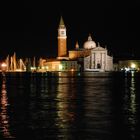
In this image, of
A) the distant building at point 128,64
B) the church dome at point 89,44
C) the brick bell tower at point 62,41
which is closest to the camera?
the distant building at point 128,64

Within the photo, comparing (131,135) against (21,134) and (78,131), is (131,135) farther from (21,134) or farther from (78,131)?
(21,134)

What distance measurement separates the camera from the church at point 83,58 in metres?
182

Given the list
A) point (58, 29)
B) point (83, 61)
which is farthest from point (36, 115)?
point (58, 29)

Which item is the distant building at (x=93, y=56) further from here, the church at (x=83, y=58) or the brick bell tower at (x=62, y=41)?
the brick bell tower at (x=62, y=41)

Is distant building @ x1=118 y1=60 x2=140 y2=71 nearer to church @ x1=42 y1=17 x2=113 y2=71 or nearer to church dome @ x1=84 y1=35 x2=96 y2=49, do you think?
church @ x1=42 y1=17 x2=113 y2=71

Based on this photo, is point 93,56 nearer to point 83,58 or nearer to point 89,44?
point 83,58

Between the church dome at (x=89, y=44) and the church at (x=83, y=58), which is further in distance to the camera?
the church dome at (x=89, y=44)

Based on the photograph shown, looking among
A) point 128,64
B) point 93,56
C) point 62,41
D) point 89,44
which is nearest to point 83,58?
point 93,56

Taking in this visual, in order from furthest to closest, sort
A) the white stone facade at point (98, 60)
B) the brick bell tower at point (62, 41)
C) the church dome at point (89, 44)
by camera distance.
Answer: the brick bell tower at point (62, 41), the church dome at point (89, 44), the white stone facade at point (98, 60)

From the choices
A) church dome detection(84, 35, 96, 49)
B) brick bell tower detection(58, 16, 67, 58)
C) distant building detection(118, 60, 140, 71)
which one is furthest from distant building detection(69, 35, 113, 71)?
distant building detection(118, 60, 140, 71)

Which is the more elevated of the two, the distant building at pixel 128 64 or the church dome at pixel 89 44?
the church dome at pixel 89 44

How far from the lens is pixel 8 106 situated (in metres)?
20.7

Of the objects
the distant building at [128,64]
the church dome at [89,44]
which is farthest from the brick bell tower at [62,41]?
the distant building at [128,64]

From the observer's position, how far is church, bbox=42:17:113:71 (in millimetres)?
182375
